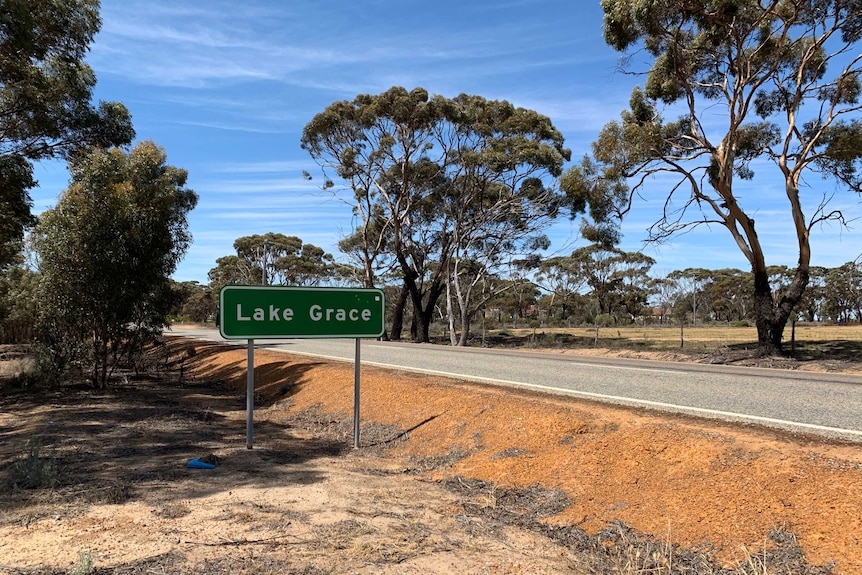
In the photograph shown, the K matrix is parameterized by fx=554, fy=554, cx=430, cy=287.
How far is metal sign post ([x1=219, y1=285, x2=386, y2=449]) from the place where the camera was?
660cm

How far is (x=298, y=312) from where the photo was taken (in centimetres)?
706

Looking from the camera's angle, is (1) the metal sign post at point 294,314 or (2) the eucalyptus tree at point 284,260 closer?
(1) the metal sign post at point 294,314

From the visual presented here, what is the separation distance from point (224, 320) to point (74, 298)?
8.22m

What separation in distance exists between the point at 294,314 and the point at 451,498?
3.05 meters

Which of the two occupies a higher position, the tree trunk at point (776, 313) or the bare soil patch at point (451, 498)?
the tree trunk at point (776, 313)

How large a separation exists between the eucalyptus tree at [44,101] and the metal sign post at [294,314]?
620cm

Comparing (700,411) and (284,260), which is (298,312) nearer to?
(700,411)

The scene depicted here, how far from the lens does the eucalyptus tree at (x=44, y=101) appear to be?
10109 mm

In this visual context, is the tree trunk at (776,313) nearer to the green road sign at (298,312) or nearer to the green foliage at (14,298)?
the green road sign at (298,312)

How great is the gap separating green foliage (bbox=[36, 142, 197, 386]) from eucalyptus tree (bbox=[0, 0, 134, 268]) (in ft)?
1.81

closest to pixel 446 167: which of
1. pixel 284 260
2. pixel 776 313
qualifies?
pixel 776 313

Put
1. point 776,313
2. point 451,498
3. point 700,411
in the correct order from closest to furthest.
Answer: point 451,498
point 700,411
point 776,313

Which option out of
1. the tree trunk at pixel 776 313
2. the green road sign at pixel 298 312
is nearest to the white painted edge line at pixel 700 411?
the green road sign at pixel 298 312

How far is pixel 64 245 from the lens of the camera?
12.1m
